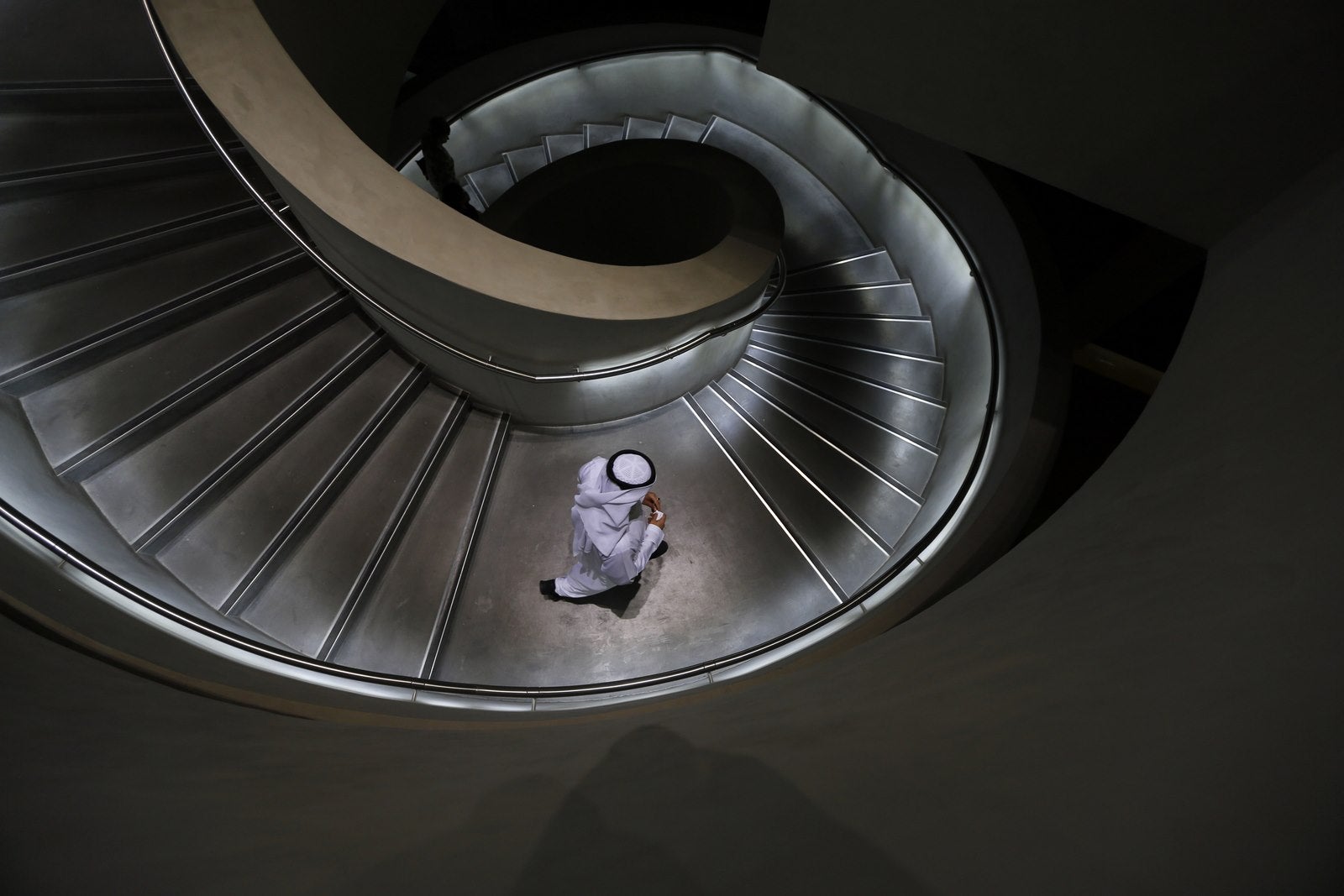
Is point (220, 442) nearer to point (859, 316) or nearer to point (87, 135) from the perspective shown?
point (87, 135)

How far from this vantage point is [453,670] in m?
3.88

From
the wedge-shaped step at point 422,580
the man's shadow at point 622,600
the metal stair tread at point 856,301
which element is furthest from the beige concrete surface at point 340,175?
the metal stair tread at point 856,301

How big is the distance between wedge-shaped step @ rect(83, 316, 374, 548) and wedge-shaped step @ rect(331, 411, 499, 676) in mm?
934

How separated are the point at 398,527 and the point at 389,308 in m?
1.36

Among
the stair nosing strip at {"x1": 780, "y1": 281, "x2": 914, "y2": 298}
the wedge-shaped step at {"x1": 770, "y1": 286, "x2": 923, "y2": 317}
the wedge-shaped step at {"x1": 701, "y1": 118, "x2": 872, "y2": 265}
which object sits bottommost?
the wedge-shaped step at {"x1": 770, "y1": 286, "x2": 923, "y2": 317}

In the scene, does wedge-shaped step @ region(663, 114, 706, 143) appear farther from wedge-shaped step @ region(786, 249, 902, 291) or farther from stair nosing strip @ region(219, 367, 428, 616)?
stair nosing strip @ region(219, 367, 428, 616)

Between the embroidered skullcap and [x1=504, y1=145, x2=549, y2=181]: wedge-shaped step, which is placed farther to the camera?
[x1=504, y1=145, x2=549, y2=181]: wedge-shaped step

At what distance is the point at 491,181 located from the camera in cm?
719

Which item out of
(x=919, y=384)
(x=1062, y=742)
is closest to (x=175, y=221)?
(x=1062, y=742)

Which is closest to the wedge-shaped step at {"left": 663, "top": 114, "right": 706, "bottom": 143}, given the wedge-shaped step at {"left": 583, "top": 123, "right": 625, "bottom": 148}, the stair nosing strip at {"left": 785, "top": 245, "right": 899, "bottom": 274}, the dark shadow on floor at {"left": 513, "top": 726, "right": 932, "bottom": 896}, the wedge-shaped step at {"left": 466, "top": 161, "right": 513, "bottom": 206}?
the wedge-shaped step at {"left": 583, "top": 123, "right": 625, "bottom": 148}

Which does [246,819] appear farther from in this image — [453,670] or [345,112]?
[345,112]

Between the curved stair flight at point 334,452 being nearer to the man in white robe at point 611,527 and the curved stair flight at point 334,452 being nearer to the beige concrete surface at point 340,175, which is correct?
the man in white robe at point 611,527

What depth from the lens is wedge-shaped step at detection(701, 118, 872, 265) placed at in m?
6.76

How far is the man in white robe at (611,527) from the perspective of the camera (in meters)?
3.84
